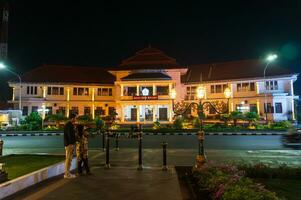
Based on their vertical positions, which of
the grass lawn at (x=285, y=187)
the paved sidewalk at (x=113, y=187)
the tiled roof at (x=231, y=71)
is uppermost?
the tiled roof at (x=231, y=71)

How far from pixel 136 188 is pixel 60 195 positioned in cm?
182

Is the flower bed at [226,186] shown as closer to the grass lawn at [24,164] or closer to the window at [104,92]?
the grass lawn at [24,164]

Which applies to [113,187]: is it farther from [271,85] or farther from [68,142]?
[271,85]

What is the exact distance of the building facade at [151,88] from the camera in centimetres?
4222

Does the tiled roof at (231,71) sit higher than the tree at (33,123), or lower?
higher

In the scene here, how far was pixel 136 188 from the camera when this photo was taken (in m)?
7.30

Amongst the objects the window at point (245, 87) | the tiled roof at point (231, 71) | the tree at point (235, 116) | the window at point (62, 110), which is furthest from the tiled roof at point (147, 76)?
the tree at point (235, 116)

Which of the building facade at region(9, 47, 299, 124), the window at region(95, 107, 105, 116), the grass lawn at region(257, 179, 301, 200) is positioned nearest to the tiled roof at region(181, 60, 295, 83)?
the building facade at region(9, 47, 299, 124)

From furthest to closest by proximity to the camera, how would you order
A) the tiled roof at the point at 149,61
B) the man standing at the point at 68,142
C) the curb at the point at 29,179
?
the tiled roof at the point at 149,61
the man standing at the point at 68,142
the curb at the point at 29,179

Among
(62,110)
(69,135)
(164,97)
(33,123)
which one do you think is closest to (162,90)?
(164,97)

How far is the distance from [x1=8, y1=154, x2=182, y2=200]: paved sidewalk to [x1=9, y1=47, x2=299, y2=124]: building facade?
32.8 meters

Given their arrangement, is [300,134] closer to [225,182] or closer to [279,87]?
[225,182]

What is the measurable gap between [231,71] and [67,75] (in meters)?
27.7

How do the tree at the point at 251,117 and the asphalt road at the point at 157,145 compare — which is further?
→ the tree at the point at 251,117
